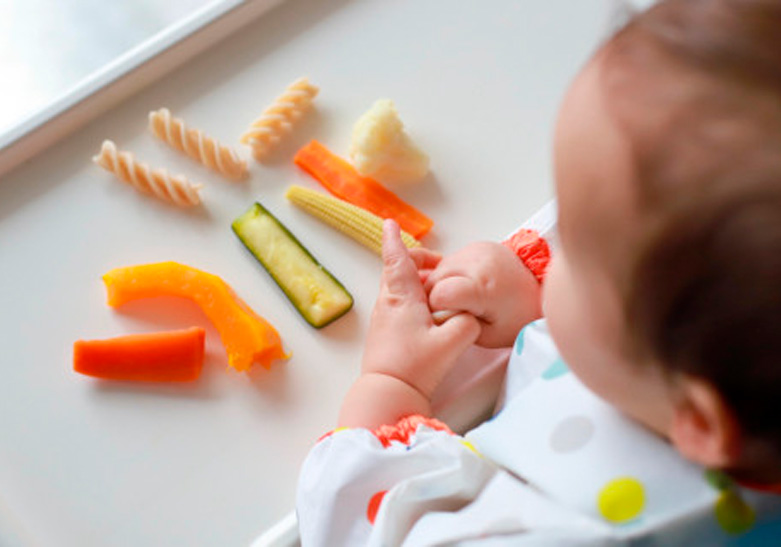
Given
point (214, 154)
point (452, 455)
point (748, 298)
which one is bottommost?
point (452, 455)

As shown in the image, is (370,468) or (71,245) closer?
(370,468)

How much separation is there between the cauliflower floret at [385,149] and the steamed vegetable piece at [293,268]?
4.5 inches

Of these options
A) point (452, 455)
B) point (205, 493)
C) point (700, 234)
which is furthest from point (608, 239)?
point (205, 493)

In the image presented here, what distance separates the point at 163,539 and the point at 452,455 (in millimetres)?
265

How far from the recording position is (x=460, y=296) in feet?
2.61

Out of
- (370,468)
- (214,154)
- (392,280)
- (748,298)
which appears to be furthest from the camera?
(214,154)

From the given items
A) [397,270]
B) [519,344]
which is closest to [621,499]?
[519,344]

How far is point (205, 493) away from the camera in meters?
0.77

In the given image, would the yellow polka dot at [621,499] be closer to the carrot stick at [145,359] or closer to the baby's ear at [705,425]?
the baby's ear at [705,425]

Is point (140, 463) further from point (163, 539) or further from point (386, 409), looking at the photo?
point (386, 409)

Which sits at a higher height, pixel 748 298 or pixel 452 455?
pixel 748 298

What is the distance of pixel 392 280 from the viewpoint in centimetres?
82

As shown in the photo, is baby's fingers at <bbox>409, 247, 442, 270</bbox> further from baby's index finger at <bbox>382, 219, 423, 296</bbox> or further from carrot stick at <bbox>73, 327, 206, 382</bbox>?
carrot stick at <bbox>73, 327, 206, 382</bbox>

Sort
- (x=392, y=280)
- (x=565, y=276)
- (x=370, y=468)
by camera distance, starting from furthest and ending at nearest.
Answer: (x=392, y=280) → (x=370, y=468) → (x=565, y=276)
